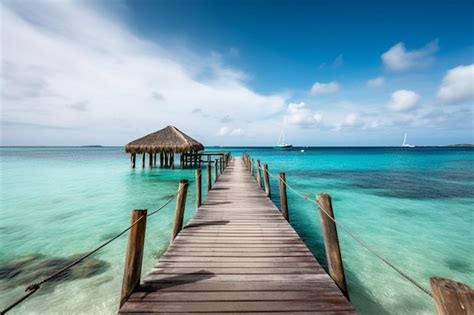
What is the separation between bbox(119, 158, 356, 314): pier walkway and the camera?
2.46 meters


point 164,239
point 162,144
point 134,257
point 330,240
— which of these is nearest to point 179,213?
point 134,257

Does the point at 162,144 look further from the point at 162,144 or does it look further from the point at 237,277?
the point at 237,277

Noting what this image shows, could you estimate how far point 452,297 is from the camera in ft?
4.61

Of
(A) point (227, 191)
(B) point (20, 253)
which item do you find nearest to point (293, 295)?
(A) point (227, 191)

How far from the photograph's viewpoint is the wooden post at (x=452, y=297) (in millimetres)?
1364

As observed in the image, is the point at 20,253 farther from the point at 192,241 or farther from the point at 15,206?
the point at 15,206

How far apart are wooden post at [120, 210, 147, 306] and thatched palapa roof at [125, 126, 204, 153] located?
58.1 ft

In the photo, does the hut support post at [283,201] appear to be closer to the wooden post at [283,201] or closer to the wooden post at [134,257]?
the wooden post at [283,201]

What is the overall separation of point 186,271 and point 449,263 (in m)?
6.65

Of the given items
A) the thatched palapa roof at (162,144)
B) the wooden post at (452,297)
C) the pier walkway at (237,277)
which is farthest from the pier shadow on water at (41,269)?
the thatched palapa roof at (162,144)

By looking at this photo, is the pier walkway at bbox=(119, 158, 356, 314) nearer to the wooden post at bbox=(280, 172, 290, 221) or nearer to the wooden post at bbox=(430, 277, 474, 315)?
the wooden post at bbox=(430, 277, 474, 315)

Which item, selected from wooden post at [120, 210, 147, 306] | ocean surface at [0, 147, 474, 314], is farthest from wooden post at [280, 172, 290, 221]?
wooden post at [120, 210, 147, 306]

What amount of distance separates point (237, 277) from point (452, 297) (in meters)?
2.20

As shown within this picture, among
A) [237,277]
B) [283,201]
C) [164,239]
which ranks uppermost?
[283,201]
